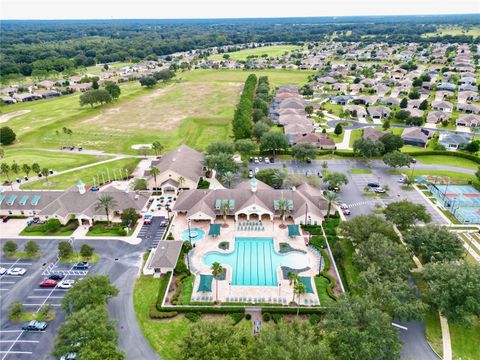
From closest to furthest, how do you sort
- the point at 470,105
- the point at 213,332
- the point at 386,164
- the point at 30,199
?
the point at 213,332, the point at 30,199, the point at 386,164, the point at 470,105

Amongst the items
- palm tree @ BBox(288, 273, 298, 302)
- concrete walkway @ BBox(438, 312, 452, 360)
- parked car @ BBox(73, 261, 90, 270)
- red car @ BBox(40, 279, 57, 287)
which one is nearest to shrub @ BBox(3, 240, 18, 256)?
red car @ BBox(40, 279, 57, 287)

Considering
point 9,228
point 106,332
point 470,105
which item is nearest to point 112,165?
point 9,228

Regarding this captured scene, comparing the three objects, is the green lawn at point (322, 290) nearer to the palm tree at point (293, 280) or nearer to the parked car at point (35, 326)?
the palm tree at point (293, 280)

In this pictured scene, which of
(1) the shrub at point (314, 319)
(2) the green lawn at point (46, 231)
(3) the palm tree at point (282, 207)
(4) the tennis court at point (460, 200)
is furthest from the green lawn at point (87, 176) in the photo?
(4) the tennis court at point (460, 200)

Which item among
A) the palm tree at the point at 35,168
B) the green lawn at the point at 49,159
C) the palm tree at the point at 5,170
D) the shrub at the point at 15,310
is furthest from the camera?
the green lawn at the point at 49,159

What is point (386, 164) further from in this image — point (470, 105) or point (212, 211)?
point (470, 105)

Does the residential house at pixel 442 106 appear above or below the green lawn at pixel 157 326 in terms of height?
above

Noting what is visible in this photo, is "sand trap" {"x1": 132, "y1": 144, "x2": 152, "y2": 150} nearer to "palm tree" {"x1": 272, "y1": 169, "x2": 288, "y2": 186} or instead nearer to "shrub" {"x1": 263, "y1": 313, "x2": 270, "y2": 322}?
"palm tree" {"x1": 272, "y1": 169, "x2": 288, "y2": 186}

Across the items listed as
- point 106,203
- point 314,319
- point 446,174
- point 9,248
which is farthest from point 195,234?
point 446,174
